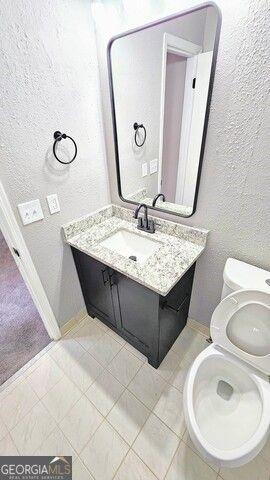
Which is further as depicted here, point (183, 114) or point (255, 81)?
point (183, 114)

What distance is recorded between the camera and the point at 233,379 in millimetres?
1137

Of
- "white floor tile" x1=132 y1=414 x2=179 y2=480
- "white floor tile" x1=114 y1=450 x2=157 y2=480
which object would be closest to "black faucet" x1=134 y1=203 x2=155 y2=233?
"white floor tile" x1=132 y1=414 x2=179 y2=480

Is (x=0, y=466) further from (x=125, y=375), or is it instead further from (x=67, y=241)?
(x=67, y=241)

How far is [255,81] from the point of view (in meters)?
0.84

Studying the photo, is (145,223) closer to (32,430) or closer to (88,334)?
(88,334)

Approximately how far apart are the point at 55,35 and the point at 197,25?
66 centimetres

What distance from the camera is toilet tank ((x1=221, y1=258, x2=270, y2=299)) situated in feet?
3.38

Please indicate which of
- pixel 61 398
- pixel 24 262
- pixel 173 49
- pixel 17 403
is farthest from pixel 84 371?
pixel 173 49

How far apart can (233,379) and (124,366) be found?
2.32 ft

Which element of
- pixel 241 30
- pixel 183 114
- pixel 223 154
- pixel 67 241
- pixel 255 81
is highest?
pixel 241 30

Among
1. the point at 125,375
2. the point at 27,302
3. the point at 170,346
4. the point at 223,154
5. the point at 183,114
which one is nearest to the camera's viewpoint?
the point at 223,154

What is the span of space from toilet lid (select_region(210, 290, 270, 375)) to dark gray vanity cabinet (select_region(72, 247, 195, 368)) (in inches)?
11.4

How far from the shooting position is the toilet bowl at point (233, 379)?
3.04 ft

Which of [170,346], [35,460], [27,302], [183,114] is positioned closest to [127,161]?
[183,114]
